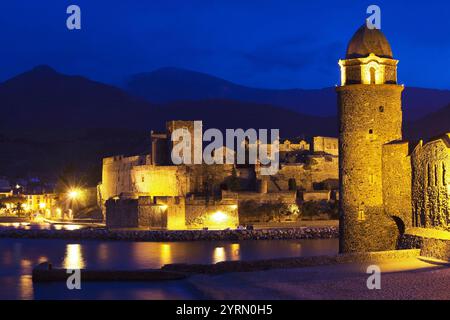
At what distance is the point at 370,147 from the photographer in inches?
939

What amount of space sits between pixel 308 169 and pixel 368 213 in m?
24.2

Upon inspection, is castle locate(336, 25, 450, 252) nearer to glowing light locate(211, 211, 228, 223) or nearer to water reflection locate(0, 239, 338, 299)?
water reflection locate(0, 239, 338, 299)

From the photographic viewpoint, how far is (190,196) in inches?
1682

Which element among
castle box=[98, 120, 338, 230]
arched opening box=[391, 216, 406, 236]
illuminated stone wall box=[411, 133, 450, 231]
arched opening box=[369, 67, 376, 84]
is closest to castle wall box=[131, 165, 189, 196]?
castle box=[98, 120, 338, 230]

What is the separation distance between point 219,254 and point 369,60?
12082 millimetres

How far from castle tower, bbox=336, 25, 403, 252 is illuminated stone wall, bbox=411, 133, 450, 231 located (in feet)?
4.61

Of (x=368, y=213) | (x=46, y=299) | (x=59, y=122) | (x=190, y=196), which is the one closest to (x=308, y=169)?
(x=190, y=196)

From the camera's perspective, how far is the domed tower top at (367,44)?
23953 mm

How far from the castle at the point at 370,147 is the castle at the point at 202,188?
687 inches

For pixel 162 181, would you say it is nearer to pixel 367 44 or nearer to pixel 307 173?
pixel 307 173

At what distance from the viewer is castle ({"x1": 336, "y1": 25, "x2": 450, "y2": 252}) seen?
23578 mm

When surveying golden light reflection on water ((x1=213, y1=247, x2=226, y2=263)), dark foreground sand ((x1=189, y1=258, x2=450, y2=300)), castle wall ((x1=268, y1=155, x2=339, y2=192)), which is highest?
castle wall ((x1=268, y1=155, x2=339, y2=192))

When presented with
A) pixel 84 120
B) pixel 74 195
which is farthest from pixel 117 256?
pixel 84 120
